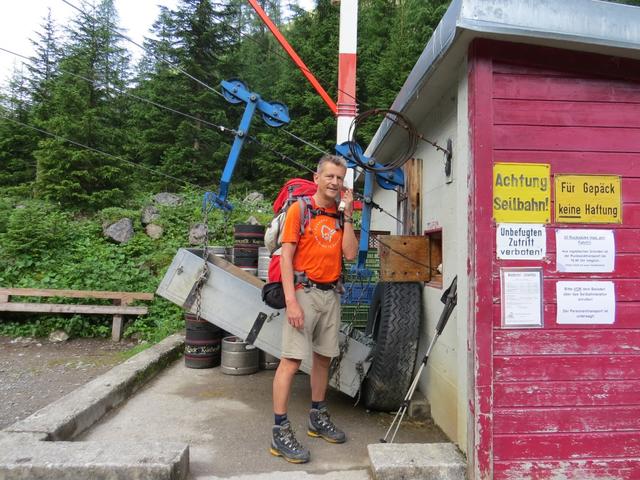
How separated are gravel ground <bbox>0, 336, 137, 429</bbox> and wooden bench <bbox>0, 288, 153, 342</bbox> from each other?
1.65ft

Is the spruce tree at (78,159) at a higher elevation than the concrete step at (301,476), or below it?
higher

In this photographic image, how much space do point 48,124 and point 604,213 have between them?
52.2 feet

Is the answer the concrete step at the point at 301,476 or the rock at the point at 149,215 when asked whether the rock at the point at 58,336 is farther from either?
the concrete step at the point at 301,476

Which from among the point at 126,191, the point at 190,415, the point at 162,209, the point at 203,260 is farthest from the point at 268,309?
the point at 126,191

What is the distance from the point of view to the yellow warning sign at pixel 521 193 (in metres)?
2.71

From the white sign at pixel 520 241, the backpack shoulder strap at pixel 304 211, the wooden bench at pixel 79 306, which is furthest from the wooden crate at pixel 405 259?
the wooden bench at pixel 79 306

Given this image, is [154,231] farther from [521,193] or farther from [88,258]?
[521,193]

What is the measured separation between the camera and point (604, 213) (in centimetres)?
278

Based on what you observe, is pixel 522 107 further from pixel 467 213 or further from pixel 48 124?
pixel 48 124

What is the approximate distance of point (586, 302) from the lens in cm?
274

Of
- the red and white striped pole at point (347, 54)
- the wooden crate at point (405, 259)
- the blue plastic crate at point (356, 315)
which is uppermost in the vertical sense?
the red and white striped pole at point (347, 54)

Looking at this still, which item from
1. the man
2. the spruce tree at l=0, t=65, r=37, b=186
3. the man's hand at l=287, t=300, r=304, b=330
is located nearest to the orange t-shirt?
the man

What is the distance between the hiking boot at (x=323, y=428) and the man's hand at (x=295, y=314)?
83 cm

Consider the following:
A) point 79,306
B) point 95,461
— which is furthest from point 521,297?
point 79,306
